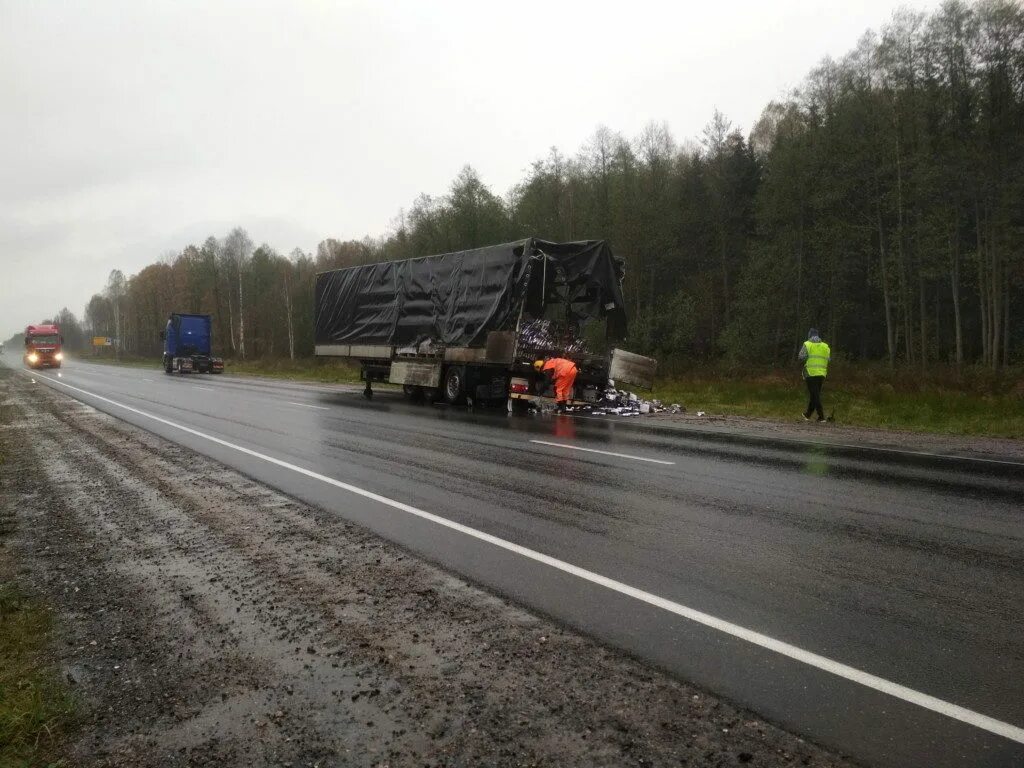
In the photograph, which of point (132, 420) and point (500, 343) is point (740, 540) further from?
point (132, 420)

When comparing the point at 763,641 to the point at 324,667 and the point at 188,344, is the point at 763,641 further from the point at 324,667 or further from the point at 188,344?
the point at 188,344

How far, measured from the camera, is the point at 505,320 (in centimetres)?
1759

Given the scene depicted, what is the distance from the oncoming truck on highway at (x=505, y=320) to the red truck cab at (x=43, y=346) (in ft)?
158

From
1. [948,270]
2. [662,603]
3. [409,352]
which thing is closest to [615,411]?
[409,352]

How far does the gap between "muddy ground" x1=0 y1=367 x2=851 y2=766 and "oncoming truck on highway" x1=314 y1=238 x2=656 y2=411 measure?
11.3 m

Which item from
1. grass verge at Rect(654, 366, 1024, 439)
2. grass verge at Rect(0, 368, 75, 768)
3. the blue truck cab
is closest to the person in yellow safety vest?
grass verge at Rect(654, 366, 1024, 439)

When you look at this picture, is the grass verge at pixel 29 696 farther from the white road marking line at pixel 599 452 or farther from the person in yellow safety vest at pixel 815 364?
the person in yellow safety vest at pixel 815 364

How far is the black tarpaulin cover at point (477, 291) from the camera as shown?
17453 mm

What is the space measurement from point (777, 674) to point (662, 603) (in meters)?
1.02

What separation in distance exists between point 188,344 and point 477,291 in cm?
3292

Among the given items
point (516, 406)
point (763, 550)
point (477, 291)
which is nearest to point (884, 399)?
point (516, 406)

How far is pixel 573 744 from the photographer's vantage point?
2.93 m

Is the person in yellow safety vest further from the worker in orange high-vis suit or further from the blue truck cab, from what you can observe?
the blue truck cab

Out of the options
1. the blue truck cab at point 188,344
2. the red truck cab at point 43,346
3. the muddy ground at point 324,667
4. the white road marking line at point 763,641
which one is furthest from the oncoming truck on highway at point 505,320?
the red truck cab at point 43,346
